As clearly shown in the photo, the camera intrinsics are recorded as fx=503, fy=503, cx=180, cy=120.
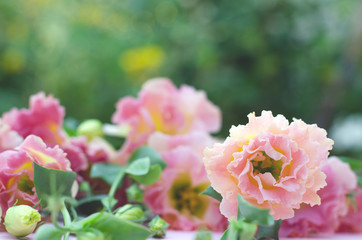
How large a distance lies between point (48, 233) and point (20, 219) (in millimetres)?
36

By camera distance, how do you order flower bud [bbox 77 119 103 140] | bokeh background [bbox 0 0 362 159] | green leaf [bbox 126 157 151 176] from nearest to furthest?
1. green leaf [bbox 126 157 151 176]
2. flower bud [bbox 77 119 103 140]
3. bokeh background [bbox 0 0 362 159]

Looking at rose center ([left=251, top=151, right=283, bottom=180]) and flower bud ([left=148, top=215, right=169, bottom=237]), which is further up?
rose center ([left=251, top=151, right=283, bottom=180])

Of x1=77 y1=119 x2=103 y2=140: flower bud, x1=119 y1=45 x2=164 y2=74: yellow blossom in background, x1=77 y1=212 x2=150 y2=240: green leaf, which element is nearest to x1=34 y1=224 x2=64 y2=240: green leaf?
x1=77 y1=212 x2=150 y2=240: green leaf

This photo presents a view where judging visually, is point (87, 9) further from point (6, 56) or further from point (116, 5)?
point (6, 56)

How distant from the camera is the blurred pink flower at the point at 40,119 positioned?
0.42 m

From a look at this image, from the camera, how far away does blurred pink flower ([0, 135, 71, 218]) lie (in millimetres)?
339

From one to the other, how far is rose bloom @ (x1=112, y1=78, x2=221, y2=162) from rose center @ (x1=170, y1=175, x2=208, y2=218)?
57 millimetres

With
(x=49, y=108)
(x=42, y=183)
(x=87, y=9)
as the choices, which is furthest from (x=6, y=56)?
(x=42, y=183)

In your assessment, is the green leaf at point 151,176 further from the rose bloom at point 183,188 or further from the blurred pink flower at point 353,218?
the blurred pink flower at point 353,218

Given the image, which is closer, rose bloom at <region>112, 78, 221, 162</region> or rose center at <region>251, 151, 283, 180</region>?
A: rose center at <region>251, 151, 283, 180</region>

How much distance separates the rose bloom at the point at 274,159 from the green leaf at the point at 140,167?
8 centimetres

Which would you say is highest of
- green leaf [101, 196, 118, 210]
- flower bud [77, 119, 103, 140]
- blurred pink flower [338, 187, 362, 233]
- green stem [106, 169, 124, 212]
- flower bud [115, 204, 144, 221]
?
flower bud [77, 119, 103, 140]

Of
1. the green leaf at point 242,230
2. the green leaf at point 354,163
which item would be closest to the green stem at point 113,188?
the green leaf at point 242,230

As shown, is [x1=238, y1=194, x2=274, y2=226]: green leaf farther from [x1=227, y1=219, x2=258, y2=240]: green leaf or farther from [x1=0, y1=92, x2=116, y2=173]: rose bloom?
[x1=0, y1=92, x2=116, y2=173]: rose bloom
